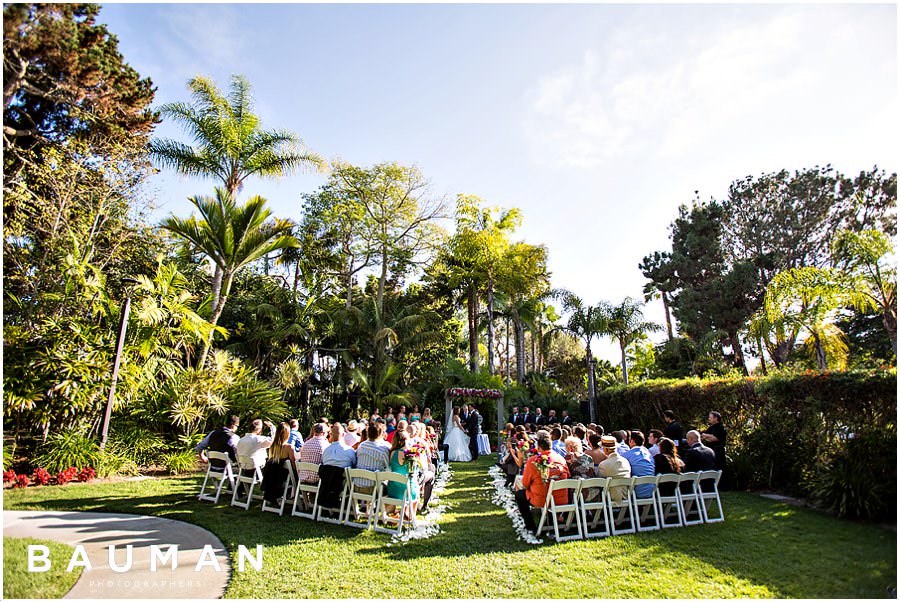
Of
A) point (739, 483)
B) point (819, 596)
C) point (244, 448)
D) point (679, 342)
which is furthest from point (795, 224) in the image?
point (244, 448)

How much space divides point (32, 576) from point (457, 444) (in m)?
11.1

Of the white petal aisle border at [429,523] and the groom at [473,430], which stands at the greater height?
the groom at [473,430]

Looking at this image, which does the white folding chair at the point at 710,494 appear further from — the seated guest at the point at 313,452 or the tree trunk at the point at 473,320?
the tree trunk at the point at 473,320

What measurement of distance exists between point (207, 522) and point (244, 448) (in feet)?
4.33

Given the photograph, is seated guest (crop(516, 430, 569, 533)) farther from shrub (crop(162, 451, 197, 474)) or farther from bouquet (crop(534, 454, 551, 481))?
shrub (crop(162, 451, 197, 474))

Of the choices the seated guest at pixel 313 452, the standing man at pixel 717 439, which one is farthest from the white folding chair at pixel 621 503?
the seated guest at pixel 313 452

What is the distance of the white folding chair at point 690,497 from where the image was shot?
21.8 feet

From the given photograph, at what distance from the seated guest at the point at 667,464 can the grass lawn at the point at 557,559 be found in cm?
61

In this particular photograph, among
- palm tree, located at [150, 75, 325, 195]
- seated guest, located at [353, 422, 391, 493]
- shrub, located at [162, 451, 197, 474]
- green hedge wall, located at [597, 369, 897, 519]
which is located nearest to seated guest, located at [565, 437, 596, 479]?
seated guest, located at [353, 422, 391, 493]

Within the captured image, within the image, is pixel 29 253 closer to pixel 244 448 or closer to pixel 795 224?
pixel 244 448

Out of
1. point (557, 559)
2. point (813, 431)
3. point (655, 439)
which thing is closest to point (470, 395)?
point (655, 439)

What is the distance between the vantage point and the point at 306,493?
7.40 metres

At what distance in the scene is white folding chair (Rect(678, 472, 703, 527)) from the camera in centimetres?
664

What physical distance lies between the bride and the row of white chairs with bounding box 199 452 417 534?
7.29m
